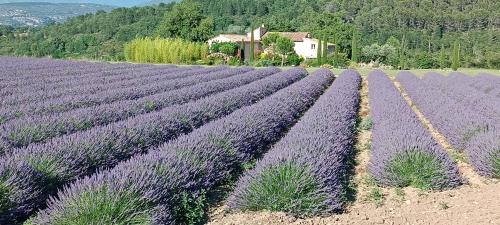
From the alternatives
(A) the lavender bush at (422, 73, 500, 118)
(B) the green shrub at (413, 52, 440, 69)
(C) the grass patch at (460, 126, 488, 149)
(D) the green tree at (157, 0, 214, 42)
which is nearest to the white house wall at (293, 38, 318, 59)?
(D) the green tree at (157, 0, 214, 42)

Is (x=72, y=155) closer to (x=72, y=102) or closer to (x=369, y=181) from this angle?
(x=369, y=181)

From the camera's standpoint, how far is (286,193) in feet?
16.3

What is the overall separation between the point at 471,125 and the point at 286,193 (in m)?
4.84

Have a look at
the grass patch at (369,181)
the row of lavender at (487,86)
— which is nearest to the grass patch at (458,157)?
the grass patch at (369,181)

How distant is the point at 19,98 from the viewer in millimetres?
11281

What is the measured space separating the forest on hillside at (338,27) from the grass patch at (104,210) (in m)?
44.5

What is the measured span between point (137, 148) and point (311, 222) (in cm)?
304

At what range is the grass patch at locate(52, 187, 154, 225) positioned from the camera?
13.4 feet

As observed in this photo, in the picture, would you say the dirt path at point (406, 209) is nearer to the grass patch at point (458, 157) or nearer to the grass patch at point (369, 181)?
the grass patch at point (369, 181)

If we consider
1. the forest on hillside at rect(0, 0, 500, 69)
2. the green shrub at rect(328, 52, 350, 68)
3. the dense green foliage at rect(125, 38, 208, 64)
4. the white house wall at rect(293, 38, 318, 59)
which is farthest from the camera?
the white house wall at rect(293, 38, 318, 59)

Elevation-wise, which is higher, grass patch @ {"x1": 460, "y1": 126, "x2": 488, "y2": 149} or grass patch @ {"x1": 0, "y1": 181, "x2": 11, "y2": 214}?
grass patch @ {"x1": 0, "y1": 181, "x2": 11, "y2": 214}

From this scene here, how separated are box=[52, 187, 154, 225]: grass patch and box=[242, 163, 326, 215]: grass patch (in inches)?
41.8

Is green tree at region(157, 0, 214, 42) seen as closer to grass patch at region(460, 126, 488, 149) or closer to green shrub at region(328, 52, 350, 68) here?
green shrub at region(328, 52, 350, 68)

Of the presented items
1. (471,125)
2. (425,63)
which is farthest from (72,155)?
(425,63)
